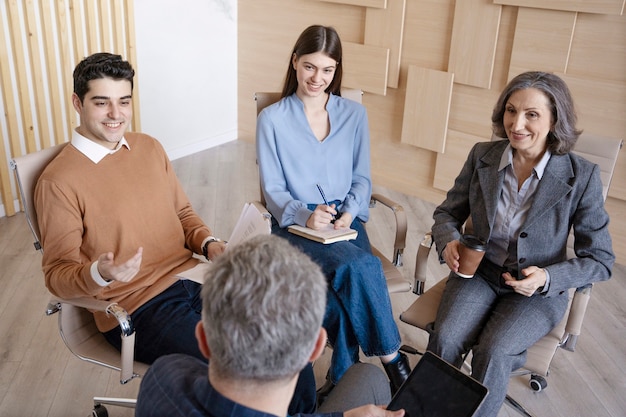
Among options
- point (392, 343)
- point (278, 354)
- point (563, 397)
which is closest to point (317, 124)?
point (392, 343)

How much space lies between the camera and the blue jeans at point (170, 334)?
184cm

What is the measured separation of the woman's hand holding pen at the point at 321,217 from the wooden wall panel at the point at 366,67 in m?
2.18

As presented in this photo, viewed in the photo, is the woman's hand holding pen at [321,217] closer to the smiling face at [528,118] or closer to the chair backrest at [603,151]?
the smiling face at [528,118]

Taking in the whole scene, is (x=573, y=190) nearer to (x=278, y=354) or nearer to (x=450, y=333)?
(x=450, y=333)

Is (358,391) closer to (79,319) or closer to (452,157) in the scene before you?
(79,319)

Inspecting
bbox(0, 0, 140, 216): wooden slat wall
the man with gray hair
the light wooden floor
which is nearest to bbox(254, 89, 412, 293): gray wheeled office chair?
the light wooden floor

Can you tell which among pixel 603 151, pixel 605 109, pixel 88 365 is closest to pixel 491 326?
pixel 603 151

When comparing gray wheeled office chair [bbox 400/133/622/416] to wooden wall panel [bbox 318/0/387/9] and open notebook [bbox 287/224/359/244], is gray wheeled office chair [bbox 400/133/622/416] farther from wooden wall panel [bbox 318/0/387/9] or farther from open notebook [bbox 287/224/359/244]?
wooden wall panel [bbox 318/0/387/9]

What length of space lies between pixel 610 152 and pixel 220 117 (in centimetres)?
375

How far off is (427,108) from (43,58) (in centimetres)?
257

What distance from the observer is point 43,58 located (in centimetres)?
384

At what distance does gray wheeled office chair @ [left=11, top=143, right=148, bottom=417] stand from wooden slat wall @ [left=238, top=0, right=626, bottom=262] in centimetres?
278

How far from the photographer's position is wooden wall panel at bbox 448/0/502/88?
12.1ft

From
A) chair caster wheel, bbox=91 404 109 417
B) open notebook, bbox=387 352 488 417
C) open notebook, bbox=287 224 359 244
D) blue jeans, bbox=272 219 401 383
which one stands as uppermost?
open notebook, bbox=287 224 359 244
